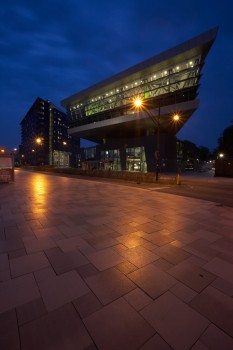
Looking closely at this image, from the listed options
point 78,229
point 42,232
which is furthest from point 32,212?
point 78,229

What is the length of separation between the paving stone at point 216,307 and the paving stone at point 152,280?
1.36 feet

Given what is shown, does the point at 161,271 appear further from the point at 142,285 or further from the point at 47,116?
the point at 47,116

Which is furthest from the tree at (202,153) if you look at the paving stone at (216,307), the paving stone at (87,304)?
the paving stone at (87,304)

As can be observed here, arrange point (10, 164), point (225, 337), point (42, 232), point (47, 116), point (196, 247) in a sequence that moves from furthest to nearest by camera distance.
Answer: point (47, 116)
point (10, 164)
point (42, 232)
point (196, 247)
point (225, 337)

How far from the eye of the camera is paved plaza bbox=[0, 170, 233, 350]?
6.01 ft

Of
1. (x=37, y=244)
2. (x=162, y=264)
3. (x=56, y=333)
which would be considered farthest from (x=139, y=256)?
(x=37, y=244)

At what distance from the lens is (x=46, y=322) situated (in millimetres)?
1981

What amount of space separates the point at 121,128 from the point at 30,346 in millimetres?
45468

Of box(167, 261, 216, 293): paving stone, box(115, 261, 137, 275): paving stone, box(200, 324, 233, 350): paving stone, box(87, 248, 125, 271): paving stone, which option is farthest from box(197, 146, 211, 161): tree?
box(200, 324, 233, 350): paving stone

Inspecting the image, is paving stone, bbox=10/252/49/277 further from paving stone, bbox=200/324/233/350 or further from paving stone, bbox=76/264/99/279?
paving stone, bbox=200/324/233/350

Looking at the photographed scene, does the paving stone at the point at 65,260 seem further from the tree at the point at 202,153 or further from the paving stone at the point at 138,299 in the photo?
the tree at the point at 202,153

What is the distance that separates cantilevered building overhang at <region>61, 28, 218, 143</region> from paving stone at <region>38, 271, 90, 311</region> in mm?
25149

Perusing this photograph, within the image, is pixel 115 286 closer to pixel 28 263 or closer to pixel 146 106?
pixel 28 263

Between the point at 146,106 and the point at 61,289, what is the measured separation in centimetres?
4066
